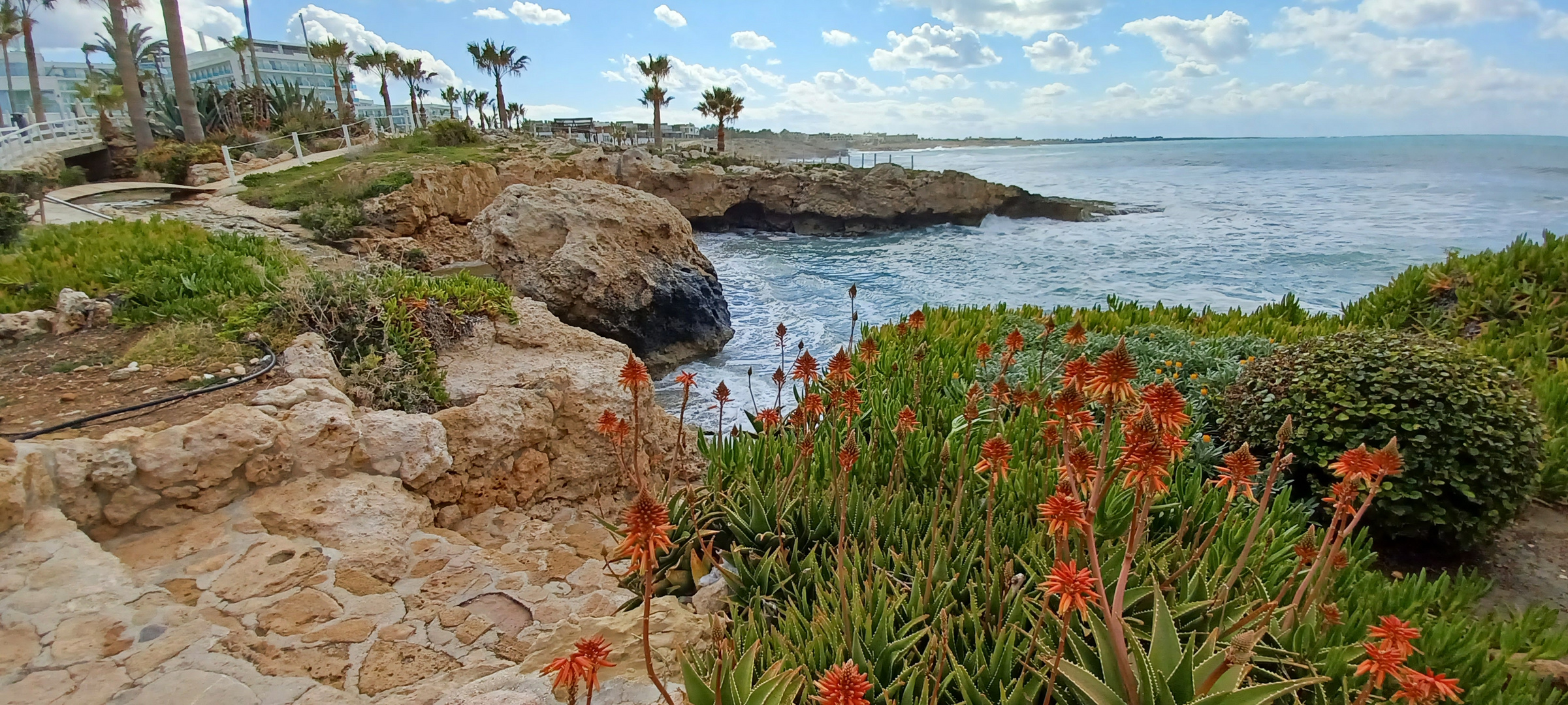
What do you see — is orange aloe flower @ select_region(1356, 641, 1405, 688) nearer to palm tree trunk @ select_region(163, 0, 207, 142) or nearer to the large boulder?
the large boulder

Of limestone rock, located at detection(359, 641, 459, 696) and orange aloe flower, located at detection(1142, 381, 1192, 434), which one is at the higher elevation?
orange aloe flower, located at detection(1142, 381, 1192, 434)

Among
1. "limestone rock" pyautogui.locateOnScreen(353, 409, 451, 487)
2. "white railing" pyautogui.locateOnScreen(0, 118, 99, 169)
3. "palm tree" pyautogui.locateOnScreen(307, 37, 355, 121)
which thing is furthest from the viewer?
"palm tree" pyautogui.locateOnScreen(307, 37, 355, 121)

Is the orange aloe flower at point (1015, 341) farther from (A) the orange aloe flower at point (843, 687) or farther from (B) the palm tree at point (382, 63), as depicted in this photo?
(B) the palm tree at point (382, 63)

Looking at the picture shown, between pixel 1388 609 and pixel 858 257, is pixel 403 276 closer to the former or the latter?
pixel 1388 609

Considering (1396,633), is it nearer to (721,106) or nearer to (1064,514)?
(1064,514)

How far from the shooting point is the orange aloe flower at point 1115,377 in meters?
1.61

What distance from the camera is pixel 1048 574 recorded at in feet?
6.95

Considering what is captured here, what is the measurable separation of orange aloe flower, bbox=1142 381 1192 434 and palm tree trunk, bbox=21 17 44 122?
37.7 metres

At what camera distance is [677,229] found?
11.8m

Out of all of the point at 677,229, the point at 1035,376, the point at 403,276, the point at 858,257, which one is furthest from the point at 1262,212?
the point at 403,276

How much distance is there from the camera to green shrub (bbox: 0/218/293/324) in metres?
5.55

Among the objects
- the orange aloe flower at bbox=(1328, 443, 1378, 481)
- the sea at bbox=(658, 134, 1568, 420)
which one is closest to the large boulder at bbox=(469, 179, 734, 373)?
the sea at bbox=(658, 134, 1568, 420)

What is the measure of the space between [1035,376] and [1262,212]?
3579 cm

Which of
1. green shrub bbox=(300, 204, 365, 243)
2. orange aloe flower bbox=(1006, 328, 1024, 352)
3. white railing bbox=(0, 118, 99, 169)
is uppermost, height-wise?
white railing bbox=(0, 118, 99, 169)
